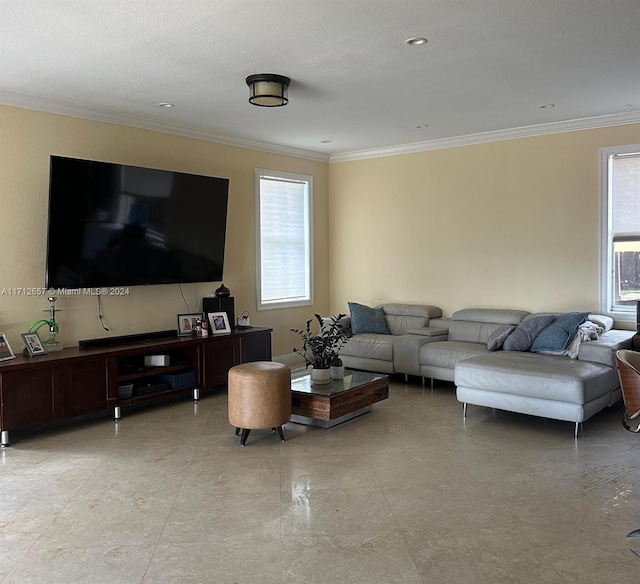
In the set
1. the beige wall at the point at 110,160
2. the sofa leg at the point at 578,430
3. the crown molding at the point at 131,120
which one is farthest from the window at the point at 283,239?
the sofa leg at the point at 578,430

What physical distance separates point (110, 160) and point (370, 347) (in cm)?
331

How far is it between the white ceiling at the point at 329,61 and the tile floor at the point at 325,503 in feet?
9.00

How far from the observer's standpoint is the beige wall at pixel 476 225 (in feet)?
20.4

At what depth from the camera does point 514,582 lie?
2.55m

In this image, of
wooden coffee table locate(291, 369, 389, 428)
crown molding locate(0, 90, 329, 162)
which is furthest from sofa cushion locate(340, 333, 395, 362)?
crown molding locate(0, 90, 329, 162)

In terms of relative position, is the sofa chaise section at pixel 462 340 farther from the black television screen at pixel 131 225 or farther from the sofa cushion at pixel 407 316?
the black television screen at pixel 131 225

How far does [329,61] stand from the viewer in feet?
13.8

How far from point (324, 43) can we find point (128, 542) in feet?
10.2

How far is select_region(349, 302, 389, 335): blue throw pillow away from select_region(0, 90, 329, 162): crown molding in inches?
83.2

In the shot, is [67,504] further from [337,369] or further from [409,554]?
[337,369]

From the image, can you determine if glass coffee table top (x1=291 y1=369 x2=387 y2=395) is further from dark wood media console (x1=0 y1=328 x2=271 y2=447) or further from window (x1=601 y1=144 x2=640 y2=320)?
window (x1=601 y1=144 x2=640 y2=320)

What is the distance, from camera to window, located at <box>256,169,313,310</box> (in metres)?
7.32

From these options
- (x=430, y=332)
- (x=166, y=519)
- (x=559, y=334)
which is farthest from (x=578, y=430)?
(x=166, y=519)

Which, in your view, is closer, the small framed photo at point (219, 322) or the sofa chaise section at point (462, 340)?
the sofa chaise section at point (462, 340)
